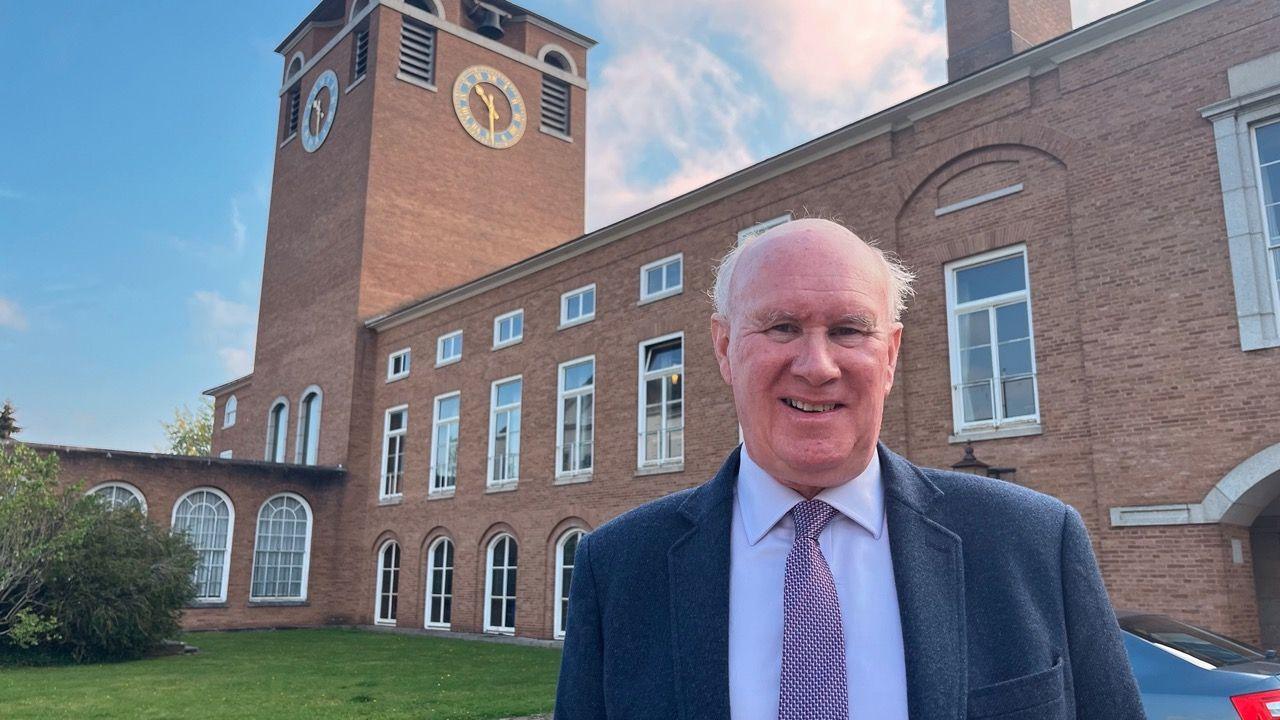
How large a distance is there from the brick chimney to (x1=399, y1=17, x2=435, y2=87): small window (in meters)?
18.6

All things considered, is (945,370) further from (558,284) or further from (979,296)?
(558,284)

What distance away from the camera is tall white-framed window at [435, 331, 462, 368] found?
80.3 ft

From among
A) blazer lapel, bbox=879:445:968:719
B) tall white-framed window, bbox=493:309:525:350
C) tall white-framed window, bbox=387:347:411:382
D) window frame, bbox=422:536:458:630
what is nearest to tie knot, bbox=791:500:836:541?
blazer lapel, bbox=879:445:968:719

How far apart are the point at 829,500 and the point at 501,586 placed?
70.0 feet

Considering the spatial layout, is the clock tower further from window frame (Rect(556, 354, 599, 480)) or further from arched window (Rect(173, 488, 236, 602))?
window frame (Rect(556, 354, 599, 480))

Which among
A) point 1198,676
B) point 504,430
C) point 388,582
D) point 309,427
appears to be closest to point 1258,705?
point 1198,676

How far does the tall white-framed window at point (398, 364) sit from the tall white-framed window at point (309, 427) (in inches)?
110

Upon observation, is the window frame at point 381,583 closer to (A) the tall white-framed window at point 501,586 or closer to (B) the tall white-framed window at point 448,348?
(A) the tall white-framed window at point 501,586

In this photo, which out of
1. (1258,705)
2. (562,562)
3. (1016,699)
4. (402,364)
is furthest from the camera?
(402,364)

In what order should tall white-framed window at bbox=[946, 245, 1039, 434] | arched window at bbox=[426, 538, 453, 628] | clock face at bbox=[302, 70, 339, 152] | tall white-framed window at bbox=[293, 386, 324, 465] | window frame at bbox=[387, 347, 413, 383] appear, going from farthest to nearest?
clock face at bbox=[302, 70, 339, 152] → tall white-framed window at bbox=[293, 386, 324, 465] → window frame at bbox=[387, 347, 413, 383] → arched window at bbox=[426, 538, 453, 628] → tall white-framed window at bbox=[946, 245, 1039, 434]

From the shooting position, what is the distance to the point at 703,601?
1.56 meters

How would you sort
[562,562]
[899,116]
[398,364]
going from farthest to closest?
[398,364] < [562,562] < [899,116]

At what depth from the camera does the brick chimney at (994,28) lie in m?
15.0

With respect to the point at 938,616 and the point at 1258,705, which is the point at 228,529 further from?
the point at 938,616
